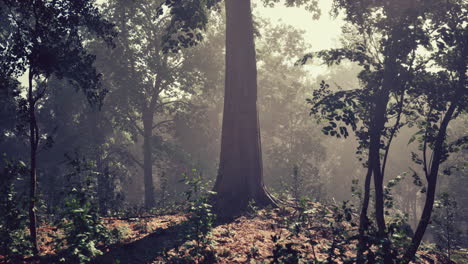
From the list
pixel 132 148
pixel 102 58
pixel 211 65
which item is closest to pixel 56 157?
pixel 102 58

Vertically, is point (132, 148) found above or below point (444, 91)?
above

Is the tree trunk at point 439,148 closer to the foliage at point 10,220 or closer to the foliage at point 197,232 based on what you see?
the foliage at point 197,232

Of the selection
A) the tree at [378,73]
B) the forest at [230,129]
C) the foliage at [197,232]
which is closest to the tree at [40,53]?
the forest at [230,129]

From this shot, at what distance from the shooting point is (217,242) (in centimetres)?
776

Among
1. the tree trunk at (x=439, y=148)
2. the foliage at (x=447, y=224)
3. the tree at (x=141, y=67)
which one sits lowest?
the foliage at (x=447, y=224)

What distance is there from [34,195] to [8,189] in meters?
0.47

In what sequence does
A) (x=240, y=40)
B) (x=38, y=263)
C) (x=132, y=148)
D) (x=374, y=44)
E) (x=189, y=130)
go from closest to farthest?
(x=38, y=263), (x=374, y=44), (x=240, y=40), (x=189, y=130), (x=132, y=148)

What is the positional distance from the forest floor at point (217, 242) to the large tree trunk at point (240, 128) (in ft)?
3.63

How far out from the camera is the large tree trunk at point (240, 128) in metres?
11.7

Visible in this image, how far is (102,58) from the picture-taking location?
83.0ft

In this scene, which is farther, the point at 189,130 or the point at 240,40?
the point at 189,130

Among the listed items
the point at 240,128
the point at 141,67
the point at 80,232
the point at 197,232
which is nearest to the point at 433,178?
the point at 197,232

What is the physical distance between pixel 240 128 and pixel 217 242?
16.7 feet

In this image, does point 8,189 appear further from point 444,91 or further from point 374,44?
point 444,91
